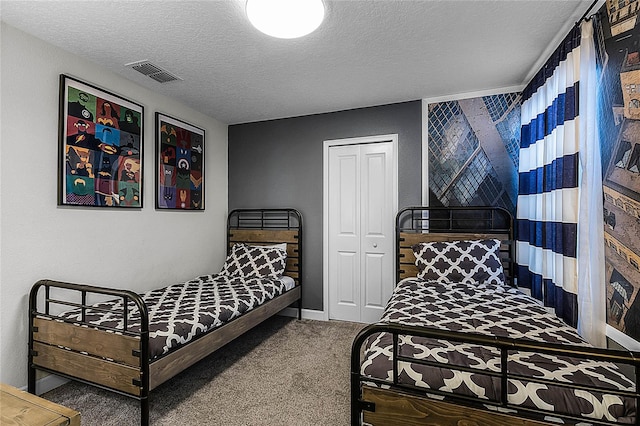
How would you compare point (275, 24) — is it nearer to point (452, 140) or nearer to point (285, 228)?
point (452, 140)

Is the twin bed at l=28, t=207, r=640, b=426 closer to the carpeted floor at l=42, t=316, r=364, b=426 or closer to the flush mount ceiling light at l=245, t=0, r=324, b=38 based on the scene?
the carpeted floor at l=42, t=316, r=364, b=426

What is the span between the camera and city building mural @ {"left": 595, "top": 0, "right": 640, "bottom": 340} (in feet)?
4.95

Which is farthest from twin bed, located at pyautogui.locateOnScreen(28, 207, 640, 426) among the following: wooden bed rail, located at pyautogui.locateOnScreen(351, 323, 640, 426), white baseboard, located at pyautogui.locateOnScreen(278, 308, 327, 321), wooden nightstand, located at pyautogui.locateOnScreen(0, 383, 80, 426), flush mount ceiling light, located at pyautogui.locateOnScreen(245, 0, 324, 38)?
flush mount ceiling light, located at pyautogui.locateOnScreen(245, 0, 324, 38)

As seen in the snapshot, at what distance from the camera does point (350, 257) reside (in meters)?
3.78

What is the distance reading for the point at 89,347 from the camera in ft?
6.31

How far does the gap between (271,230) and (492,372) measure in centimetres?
315

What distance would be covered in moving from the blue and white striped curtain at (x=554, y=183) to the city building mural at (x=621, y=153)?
0.06m

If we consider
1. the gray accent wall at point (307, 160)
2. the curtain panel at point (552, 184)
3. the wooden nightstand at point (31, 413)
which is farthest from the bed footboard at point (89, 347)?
the curtain panel at point (552, 184)

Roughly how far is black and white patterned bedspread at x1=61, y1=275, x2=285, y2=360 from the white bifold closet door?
802 mm

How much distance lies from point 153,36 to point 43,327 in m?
2.07

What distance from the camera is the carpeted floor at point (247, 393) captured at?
1980 millimetres

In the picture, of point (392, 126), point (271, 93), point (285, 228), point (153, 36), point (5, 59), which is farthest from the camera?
point (285, 228)

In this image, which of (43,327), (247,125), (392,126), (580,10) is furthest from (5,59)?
(580,10)

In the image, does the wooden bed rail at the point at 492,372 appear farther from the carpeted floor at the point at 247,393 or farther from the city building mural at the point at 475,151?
the city building mural at the point at 475,151
